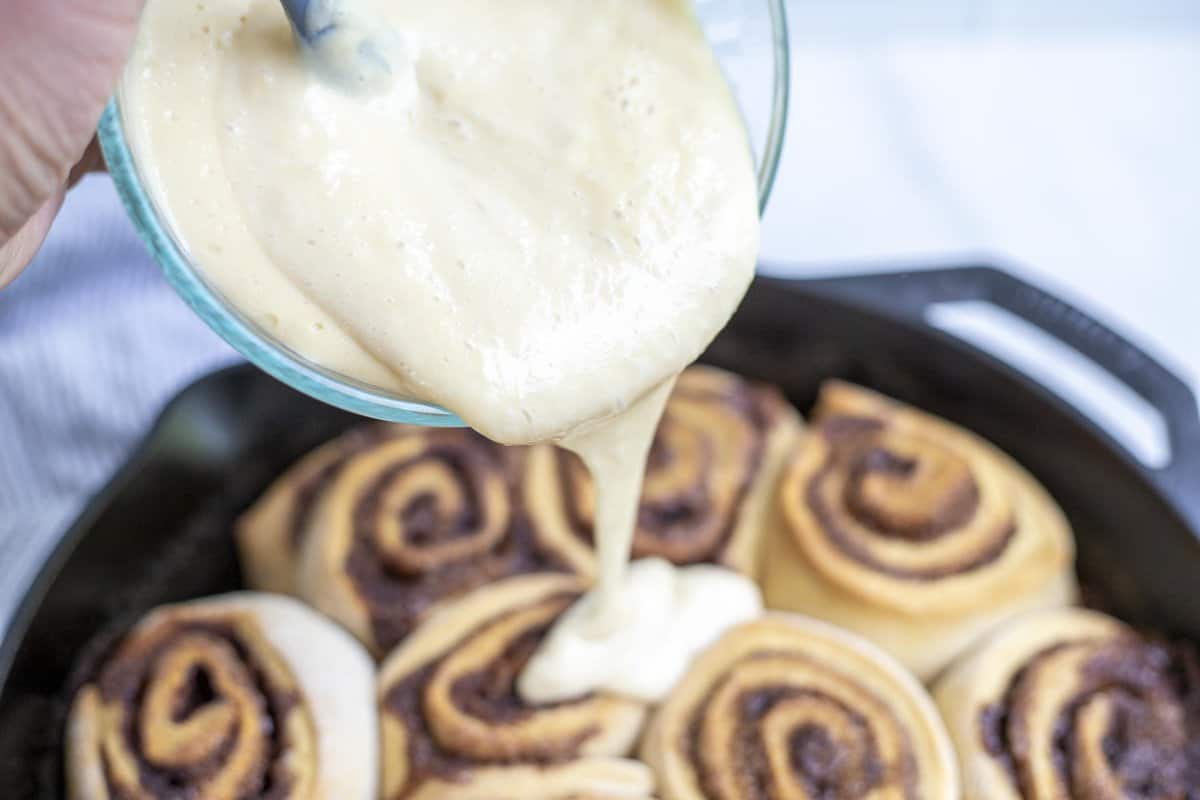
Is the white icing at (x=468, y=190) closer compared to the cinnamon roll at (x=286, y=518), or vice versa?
the white icing at (x=468, y=190)

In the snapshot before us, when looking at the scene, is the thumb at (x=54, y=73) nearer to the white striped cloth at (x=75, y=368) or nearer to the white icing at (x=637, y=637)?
the white icing at (x=637, y=637)

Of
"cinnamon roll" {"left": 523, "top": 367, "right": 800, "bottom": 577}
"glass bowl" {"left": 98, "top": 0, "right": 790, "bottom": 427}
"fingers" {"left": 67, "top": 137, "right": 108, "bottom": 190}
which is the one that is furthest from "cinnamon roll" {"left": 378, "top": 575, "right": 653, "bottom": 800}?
"fingers" {"left": 67, "top": 137, "right": 108, "bottom": 190}

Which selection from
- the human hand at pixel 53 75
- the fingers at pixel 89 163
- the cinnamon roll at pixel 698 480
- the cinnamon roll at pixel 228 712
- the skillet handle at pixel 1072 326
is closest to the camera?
the human hand at pixel 53 75

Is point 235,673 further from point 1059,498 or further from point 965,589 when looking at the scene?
point 1059,498

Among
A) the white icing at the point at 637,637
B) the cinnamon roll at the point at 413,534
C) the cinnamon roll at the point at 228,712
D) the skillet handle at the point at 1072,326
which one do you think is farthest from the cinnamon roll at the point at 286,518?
the skillet handle at the point at 1072,326

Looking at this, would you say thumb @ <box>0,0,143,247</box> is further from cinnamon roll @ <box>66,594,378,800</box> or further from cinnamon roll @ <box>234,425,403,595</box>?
cinnamon roll @ <box>234,425,403,595</box>

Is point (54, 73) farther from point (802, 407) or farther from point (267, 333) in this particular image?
point (802, 407)
